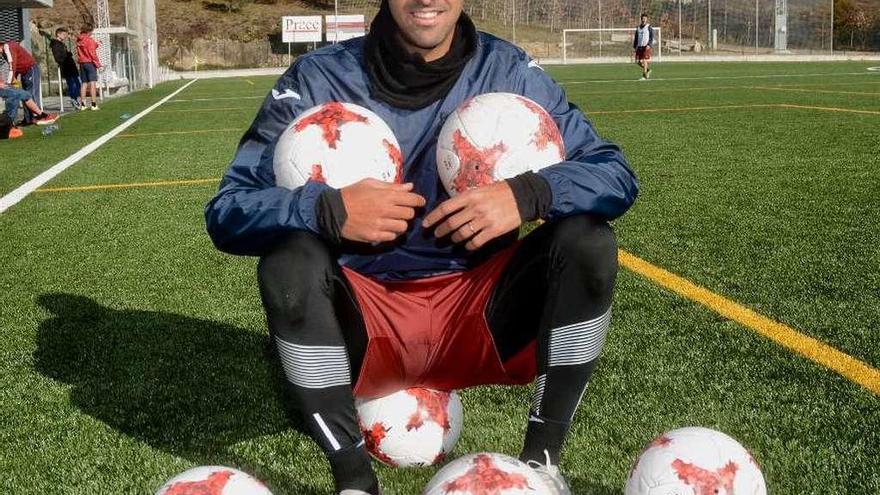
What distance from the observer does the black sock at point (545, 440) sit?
8.46ft

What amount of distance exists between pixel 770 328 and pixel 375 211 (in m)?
2.31

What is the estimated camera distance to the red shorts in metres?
2.74

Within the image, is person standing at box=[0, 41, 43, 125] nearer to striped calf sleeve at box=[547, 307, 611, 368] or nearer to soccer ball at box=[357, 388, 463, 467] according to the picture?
soccer ball at box=[357, 388, 463, 467]

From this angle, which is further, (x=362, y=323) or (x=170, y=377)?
(x=170, y=377)

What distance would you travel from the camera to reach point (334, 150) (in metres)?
2.53

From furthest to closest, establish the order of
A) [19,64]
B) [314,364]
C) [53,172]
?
[19,64] → [53,172] → [314,364]

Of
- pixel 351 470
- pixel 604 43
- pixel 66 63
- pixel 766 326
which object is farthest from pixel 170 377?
pixel 604 43

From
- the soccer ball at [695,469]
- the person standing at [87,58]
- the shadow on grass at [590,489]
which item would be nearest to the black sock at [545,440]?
the shadow on grass at [590,489]

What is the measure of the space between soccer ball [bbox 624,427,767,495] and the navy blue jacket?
2.01 feet

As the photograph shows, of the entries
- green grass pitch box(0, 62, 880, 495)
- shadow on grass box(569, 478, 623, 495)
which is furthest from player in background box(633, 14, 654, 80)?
shadow on grass box(569, 478, 623, 495)

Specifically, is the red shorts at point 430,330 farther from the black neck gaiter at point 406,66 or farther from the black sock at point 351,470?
the black neck gaiter at point 406,66

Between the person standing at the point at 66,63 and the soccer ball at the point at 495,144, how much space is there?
20.6 m

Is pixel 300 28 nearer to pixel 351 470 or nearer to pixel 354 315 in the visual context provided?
pixel 354 315

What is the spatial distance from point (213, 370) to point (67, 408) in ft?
1.82
